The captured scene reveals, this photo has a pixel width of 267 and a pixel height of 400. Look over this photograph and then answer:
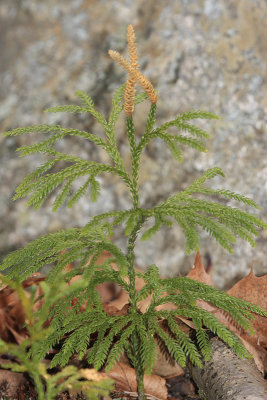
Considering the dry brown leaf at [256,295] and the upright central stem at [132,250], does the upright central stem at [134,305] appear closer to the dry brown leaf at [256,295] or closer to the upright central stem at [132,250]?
the upright central stem at [132,250]

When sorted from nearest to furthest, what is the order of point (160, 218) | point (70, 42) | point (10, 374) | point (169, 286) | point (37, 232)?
point (160, 218), point (169, 286), point (10, 374), point (37, 232), point (70, 42)

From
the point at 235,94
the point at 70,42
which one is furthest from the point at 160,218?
the point at 70,42

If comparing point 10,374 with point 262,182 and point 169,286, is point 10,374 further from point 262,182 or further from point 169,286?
point 262,182

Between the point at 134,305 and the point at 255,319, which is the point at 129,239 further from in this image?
the point at 255,319

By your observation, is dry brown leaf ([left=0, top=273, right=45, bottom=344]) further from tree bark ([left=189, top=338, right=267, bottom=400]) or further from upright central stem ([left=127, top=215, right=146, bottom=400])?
tree bark ([left=189, top=338, right=267, bottom=400])

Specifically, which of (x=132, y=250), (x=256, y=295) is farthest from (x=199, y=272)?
(x=132, y=250)
